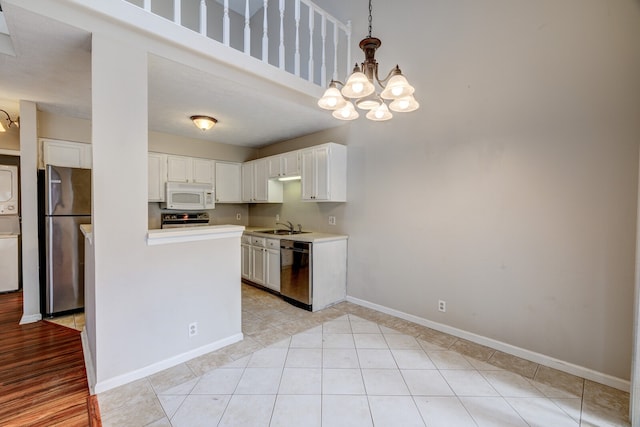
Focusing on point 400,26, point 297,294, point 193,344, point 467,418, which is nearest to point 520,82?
point 400,26

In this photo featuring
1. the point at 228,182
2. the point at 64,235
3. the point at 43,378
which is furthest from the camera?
the point at 228,182

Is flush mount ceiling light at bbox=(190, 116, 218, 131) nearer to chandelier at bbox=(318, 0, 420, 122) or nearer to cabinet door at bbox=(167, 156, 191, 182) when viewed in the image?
cabinet door at bbox=(167, 156, 191, 182)

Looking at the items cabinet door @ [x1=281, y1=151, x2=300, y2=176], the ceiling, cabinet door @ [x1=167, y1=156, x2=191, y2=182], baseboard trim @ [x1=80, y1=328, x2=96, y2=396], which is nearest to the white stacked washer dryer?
the ceiling

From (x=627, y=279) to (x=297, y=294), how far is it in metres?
3.16

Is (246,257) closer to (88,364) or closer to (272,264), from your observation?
(272,264)

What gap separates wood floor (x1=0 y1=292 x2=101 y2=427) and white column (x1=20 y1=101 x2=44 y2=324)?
0.88 feet

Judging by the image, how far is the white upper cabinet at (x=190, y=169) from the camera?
15.4 feet

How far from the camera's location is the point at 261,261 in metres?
4.45

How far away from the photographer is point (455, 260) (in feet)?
9.78

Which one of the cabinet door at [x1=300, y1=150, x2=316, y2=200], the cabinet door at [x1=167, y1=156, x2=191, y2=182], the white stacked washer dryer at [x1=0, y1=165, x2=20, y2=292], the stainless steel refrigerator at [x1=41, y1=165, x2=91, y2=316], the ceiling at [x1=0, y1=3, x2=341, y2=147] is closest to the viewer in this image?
the ceiling at [x1=0, y1=3, x2=341, y2=147]

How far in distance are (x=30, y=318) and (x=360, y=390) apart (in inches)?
153

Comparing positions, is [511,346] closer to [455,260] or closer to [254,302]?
[455,260]

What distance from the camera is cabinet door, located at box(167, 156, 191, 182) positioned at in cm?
466

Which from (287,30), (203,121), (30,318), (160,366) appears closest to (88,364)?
(160,366)
